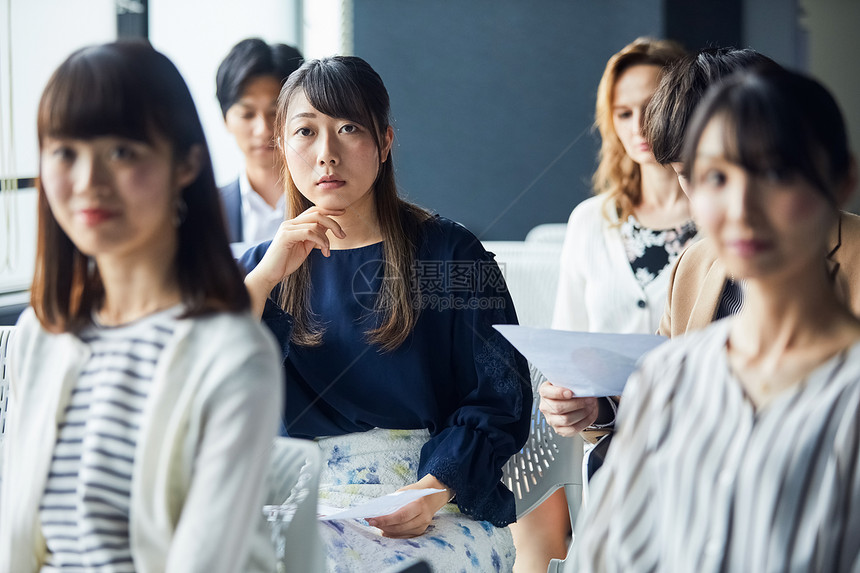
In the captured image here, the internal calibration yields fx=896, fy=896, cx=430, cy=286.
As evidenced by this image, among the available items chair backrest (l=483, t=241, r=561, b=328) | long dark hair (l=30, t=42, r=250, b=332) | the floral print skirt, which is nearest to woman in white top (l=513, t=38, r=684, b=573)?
chair backrest (l=483, t=241, r=561, b=328)

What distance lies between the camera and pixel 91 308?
2.16ft

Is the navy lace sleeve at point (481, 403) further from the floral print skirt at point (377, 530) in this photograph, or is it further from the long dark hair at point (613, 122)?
the long dark hair at point (613, 122)

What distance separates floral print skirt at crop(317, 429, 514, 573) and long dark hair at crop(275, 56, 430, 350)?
14cm

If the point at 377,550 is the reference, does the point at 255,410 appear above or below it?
above

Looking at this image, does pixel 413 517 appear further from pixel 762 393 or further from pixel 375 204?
pixel 762 393

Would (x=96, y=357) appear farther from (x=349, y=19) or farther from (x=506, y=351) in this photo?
(x=349, y=19)

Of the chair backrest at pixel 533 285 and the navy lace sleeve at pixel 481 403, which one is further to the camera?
the chair backrest at pixel 533 285

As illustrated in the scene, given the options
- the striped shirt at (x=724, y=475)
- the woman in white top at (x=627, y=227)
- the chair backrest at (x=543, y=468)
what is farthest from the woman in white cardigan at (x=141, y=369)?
the woman in white top at (x=627, y=227)

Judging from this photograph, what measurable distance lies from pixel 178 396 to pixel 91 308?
12cm

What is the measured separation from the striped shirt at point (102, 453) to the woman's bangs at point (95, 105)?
0.13 metres

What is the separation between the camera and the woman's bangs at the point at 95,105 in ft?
1.94

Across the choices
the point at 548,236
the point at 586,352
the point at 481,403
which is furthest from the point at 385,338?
the point at 548,236

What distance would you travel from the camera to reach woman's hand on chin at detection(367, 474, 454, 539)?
110 cm

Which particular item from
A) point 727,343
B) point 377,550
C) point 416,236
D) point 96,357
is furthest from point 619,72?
point 96,357
